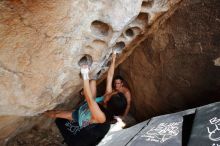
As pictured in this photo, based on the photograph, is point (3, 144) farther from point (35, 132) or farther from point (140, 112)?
point (140, 112)

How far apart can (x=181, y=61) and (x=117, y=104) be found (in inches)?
44.8

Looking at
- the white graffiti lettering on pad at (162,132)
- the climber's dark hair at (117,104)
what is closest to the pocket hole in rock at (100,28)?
the white graffiti lettering on pad at (162,132)

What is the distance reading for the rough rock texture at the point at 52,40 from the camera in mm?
2771

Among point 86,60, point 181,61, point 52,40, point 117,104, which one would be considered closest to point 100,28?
point 86,60

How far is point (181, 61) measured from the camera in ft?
12.8

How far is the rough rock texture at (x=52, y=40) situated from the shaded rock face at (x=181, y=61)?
1.12ft

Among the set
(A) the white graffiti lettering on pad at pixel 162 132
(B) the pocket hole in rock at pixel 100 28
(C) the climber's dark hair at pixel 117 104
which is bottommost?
(A) the white graffiti lettering on pad at pixel 162 132

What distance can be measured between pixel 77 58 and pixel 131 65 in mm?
1611

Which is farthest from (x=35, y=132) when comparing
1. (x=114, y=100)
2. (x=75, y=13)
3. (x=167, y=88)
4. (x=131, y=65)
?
(x=75, y=13)

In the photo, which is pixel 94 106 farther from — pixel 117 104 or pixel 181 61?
pixel 181 61

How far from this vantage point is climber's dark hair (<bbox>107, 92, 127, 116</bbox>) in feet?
14.4

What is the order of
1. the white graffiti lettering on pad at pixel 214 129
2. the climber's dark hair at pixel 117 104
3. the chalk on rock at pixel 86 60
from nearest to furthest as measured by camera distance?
the white graffiti lettering on pad at pixel 214 129 → the chalk on rock at pixel 86 60 → the climber's dark hair at pixel 117 104

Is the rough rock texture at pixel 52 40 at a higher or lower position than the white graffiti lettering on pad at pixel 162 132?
higher

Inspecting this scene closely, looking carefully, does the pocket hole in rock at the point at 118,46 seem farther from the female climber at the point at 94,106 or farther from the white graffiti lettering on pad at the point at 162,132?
the white graffiti lettering on pad at the point at 162,132
